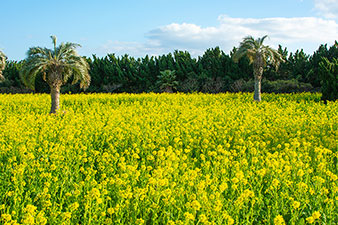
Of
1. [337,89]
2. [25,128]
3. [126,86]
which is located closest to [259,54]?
[337,89]

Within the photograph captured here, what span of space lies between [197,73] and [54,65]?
22.5 meters

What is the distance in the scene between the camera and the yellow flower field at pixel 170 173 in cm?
409

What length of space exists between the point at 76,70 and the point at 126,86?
22.2 meters

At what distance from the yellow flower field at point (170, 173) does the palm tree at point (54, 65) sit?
61.7 inches

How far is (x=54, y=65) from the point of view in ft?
46.1

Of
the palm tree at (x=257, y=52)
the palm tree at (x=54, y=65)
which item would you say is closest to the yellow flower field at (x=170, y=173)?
the palm tree at (x=54, y=65)

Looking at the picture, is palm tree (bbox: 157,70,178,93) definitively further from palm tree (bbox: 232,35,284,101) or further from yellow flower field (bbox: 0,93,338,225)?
yellow flower field (bbox: 0,93,338,225)

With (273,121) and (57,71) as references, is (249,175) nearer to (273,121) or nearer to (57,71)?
(273,121)

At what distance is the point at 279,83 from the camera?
94.4 feet

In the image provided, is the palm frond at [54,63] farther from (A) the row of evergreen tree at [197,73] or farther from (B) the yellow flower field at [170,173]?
(A) the row of evergreen tree at [197,73]

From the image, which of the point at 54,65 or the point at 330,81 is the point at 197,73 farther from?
the point at 54,65

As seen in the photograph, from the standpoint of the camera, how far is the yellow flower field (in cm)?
409

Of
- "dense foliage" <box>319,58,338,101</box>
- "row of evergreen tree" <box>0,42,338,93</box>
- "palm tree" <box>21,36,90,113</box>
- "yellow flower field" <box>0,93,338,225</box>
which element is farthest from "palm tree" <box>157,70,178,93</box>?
"palm tree" <box>21,36,90,113</box>

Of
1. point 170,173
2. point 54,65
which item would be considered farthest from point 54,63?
point 170,173
